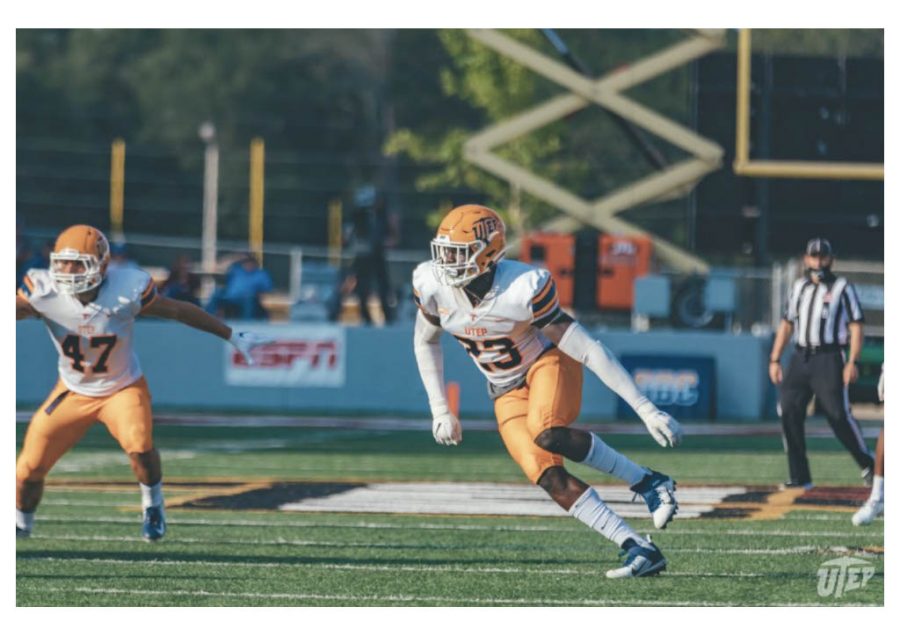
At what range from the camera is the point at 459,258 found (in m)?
7.70

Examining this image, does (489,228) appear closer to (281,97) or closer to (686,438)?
(686,438)

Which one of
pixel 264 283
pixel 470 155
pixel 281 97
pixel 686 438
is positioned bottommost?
pixel 686 438

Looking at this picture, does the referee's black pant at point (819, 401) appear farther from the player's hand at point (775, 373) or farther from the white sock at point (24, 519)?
the white sock at point (24, 519)

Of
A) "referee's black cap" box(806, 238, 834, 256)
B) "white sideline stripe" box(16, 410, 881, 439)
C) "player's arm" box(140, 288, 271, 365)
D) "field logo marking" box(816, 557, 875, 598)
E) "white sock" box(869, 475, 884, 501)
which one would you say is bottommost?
"white sideline stripe" box(16, 410, 881, 439)

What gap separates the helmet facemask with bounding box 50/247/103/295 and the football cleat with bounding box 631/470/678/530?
2.87 m

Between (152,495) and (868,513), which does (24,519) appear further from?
(868,513)

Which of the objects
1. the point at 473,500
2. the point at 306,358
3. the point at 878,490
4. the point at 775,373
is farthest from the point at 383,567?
the point at 306,358

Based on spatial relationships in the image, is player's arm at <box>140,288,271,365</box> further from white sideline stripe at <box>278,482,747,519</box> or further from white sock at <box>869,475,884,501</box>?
white sock at <box>869,475,884,501</box>

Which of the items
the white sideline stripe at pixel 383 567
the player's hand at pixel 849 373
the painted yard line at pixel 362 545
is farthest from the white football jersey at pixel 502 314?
the player's hand at pixel 849 373

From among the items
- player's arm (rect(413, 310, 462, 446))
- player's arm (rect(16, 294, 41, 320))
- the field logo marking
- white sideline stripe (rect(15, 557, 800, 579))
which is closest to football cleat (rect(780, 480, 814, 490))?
the field logo marking

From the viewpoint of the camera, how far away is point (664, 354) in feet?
62.4

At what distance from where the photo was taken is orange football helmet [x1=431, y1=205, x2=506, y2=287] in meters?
7.69

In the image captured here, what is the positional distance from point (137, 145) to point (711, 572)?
3889 cm

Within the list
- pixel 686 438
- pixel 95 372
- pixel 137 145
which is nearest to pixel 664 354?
pixel 686 438
